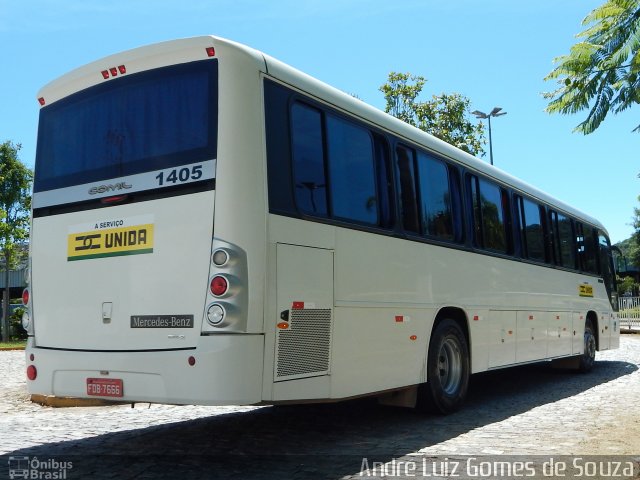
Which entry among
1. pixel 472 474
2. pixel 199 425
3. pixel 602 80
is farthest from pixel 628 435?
pixel 199 425

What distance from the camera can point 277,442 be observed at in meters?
6.93

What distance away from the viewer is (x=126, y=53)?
248 inches

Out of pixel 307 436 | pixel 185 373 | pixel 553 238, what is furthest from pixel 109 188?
pixel 553 238

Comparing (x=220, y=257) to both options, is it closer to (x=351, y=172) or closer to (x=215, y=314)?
(x=215, y=314)

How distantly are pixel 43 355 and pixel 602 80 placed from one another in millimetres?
5524

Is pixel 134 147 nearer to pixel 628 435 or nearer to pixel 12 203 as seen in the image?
pixel 628 435

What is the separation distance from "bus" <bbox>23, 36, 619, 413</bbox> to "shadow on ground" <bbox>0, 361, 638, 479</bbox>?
546 millimetres

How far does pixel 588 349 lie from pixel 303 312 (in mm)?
10114

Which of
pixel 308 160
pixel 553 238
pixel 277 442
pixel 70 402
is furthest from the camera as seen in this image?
pixel 553 238

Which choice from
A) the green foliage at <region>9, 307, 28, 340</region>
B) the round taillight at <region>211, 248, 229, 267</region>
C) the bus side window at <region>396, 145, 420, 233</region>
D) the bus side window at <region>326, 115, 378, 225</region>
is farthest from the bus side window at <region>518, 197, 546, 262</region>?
the green foliage at <region>9, 307, 28, 340</region>

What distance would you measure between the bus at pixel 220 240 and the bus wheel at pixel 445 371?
2.7 inches

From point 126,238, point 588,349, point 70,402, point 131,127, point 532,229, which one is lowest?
point 70,402

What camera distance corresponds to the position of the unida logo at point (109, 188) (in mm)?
6098

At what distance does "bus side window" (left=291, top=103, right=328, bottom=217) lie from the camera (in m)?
6.15
